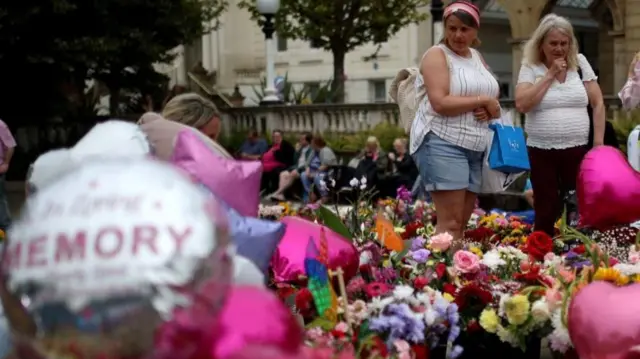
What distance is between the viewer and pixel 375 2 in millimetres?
27109

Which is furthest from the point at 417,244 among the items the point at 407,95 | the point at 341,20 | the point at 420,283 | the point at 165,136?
the point at 341,20

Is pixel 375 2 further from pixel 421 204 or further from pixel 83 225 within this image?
pixel 83 225

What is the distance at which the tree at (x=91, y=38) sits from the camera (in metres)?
20.2

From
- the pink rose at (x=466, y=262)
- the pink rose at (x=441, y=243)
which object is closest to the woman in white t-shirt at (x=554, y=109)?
the pink rose at (x=441, y=243)

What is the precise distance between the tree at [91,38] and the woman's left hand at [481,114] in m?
14.7

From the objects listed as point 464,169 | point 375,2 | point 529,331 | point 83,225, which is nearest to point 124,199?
point 83,225

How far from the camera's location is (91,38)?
807 inches

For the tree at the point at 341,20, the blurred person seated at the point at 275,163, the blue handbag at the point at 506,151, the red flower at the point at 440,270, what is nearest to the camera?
the red flower at the point at 440,270

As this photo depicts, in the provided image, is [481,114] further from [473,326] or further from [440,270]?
[473,326]

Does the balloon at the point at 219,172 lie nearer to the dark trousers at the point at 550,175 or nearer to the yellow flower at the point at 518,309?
the yellow flower at the point at 518,309

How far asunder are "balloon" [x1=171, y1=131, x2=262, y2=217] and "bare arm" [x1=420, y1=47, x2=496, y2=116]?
2.38 metres

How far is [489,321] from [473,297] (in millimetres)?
267

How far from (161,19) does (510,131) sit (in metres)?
16.8

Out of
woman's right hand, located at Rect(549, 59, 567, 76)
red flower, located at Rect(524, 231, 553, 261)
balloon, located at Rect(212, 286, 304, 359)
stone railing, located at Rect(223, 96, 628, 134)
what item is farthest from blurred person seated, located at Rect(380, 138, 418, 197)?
balloon, located at Rect(212, 286, 304, 359)
